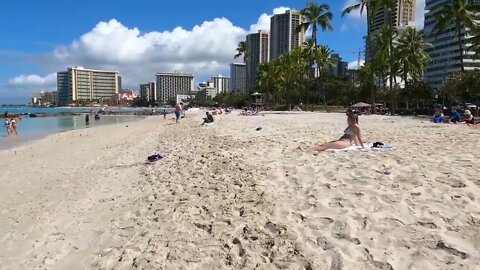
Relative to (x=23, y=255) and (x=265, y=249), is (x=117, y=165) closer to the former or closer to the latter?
(x=23, y=255)

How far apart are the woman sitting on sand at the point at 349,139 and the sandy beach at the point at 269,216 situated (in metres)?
0.57

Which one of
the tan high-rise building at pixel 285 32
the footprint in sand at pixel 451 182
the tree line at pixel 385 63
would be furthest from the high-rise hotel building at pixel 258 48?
the footprint in sand at pixel 451 182

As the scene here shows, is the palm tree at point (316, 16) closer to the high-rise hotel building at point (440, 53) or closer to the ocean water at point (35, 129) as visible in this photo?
the ocean water at point (35, 129)

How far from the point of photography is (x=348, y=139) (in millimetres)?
8930

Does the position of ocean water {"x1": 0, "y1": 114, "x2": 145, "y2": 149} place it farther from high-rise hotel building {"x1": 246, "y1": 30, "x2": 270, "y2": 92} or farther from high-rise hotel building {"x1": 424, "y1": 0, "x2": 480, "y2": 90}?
high-rise hotel building {"x1": 424, "y1": 0, "x2": 480, "y2": 90}

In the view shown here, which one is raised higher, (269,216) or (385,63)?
(385,63)

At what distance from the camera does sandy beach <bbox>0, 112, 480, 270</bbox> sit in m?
4.13

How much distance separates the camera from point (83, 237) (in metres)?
5.44

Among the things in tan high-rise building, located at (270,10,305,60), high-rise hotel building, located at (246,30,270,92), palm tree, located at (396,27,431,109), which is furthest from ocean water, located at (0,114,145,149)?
high-rise hotel building, located at (246,30,270,92)

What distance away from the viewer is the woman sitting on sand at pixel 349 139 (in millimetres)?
8438

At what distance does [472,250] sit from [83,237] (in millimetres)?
4475

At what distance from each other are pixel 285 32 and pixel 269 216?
4032 inches

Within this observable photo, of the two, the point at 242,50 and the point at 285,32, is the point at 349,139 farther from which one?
the point at 285,32

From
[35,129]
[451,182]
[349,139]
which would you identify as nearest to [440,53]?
[35,129]
